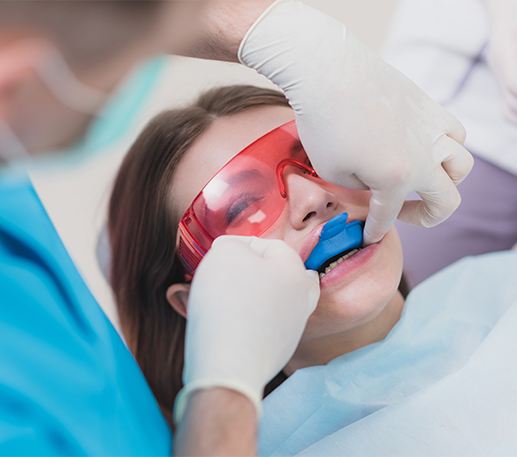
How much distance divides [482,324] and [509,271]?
186mm

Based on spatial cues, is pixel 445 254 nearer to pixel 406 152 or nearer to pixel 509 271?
pixel 509 271

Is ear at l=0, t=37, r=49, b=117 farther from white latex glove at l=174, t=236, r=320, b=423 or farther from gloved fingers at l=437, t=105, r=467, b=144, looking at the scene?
gloved fingers at l=437, t=105, r=467, b=144

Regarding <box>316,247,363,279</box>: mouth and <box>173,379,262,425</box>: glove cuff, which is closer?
<box>173,379,262,425</box>: glove cuff

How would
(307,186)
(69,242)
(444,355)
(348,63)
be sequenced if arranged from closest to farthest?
(348,63) → (307,186) → (444,355) → (69,242)

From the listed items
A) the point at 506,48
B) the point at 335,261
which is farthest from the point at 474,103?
the point at 335,261

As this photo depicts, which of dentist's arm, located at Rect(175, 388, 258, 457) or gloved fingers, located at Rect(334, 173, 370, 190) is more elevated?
gloved fingers, located at Rect(334, 173, 370, 190)

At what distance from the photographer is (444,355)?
1.29 m

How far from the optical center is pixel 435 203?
115cm

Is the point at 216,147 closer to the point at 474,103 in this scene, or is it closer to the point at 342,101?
the point at 342,101

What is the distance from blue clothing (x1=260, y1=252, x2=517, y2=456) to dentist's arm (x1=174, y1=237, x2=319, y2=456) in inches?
11.1

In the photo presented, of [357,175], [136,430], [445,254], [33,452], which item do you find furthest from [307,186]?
[445,254]

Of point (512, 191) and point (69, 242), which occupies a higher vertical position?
point (512, 191)

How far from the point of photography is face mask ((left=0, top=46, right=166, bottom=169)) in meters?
0.55

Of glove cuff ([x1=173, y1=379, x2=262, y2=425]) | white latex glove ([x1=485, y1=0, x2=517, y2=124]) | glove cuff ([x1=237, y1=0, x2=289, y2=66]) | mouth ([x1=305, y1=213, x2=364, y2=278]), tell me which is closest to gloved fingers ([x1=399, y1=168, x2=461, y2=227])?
mouth ([x1=305, y1=213, x2=364, y2=278])
